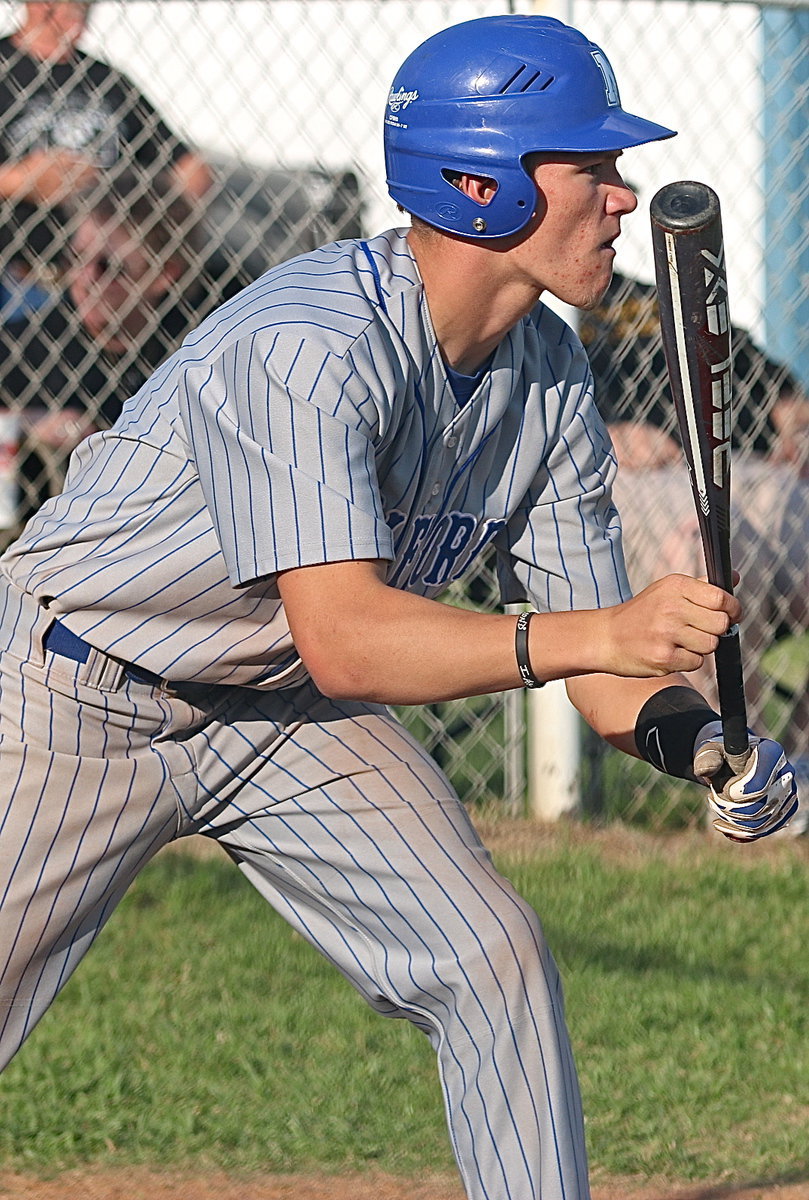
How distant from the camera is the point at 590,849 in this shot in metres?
5.04

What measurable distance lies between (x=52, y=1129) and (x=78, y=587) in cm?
151

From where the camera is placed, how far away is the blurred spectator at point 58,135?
16.2 ft

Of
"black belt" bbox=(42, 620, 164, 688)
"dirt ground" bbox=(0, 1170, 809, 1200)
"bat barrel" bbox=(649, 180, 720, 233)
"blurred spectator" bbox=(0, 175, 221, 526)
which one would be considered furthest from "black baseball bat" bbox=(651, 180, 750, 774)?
"blurred spectator" bbox=(0, 175, 221, 526)

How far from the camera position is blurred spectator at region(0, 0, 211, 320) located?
16.2ft

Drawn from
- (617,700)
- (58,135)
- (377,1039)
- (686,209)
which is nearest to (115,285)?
(58,135)

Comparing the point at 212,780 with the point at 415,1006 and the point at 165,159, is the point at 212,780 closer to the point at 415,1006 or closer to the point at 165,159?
Answer: the point at 415,1006

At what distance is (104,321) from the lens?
5078 mm

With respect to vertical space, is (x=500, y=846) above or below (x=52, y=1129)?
below

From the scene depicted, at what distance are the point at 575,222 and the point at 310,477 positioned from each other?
502 mm

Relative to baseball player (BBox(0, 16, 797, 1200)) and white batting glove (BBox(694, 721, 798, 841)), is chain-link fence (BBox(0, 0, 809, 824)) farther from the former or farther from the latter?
white batting glove (BBox(694, 721, 798, 841))

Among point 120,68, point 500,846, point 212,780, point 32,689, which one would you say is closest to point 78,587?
point 32,689

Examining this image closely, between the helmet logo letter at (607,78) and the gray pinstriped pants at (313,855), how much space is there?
36.5 inches

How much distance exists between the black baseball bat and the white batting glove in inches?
7.0

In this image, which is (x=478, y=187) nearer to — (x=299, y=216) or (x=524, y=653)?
(x=524, y=653)
